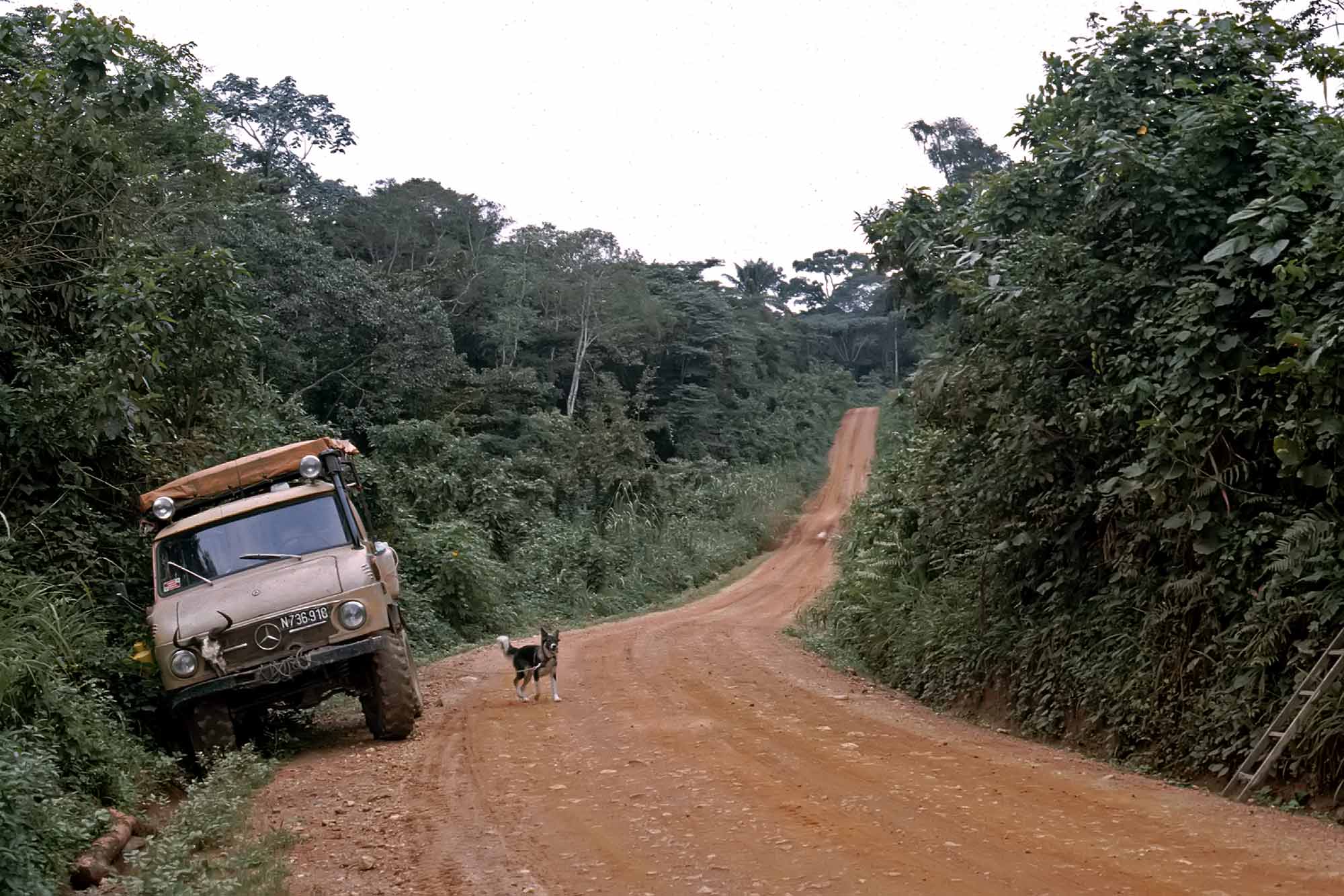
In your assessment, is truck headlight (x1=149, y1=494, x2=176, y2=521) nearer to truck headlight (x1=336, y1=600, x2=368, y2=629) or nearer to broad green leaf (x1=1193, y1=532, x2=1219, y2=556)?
truck headlight (x1=336, y1=600, x2=368, y2=629)

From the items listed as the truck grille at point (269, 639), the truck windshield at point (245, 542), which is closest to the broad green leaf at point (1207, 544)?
the truck grille at point (269, 639)

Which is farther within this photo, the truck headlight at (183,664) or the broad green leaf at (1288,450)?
the truck headlight at (183,664)

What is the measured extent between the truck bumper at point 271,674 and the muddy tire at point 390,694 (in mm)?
291

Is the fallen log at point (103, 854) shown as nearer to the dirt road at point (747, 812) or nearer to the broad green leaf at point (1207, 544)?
the dirt road at point (747, 812)

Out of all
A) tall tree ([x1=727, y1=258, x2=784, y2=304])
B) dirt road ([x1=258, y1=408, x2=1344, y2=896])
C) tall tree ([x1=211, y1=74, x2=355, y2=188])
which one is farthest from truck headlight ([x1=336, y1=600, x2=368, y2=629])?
tall tree ([x1=727, y1=258, x2=784, y2=304])

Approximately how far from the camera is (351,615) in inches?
384

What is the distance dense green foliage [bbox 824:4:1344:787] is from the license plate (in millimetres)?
6127

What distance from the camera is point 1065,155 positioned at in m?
10.9

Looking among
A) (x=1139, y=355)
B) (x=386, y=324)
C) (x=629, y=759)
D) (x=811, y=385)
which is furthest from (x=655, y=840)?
(x=811, y=385)

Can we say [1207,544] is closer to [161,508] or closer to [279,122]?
[161,508]

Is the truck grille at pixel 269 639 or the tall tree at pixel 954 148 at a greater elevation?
the tall tree at pixel 954 148

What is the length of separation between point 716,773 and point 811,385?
Result: 56.8 metres

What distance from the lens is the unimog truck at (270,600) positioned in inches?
372

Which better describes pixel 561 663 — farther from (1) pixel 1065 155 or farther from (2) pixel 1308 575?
(2) pixel 1308 575
